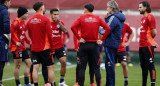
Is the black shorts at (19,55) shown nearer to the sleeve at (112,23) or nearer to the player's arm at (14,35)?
the player's arm at (14,35)

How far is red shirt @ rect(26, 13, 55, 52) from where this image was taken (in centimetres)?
855

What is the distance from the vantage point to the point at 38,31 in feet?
28.2

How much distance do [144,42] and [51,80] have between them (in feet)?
9.37

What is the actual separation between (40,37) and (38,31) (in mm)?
177

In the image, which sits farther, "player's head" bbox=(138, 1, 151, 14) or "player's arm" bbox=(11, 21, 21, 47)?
"player's arm" bbox=(11, 21, 21, 47)

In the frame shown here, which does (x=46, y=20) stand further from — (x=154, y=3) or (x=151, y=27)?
(x=154, y=3)

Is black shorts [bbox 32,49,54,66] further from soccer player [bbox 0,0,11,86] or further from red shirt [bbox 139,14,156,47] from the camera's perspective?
red shirt [bbox 139,14,156,47]

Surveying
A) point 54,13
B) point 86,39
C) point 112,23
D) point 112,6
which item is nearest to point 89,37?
point 86,39

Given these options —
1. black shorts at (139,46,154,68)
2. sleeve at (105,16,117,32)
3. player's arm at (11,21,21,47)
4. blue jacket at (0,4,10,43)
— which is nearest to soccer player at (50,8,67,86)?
player's arm at (11,21,21,47)

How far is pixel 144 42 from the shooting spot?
9766mm

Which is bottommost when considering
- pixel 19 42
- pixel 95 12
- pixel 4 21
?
pixel 19 42

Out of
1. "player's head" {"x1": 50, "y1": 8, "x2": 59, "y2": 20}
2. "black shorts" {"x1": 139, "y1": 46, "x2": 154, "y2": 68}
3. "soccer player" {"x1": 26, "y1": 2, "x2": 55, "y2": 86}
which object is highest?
"player's head" {"x1": 50, "y1": 8, "x2": 59, "y2": 20}

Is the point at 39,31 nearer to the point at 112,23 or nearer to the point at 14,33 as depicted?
the point at 112,23

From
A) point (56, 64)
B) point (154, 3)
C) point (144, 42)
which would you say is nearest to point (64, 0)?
point (56, 64)
